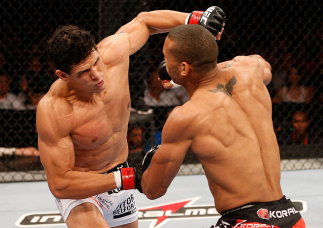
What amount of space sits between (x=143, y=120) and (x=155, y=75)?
514mm

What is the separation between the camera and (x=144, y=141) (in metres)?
3.40

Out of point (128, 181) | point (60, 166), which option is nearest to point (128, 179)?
point (128, 181)

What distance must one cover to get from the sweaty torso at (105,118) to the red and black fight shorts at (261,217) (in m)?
0.66

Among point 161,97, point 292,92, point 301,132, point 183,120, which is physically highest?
point 183,120

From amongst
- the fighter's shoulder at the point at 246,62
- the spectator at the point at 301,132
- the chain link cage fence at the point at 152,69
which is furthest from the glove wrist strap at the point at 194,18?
the spectator at the point at 301,132

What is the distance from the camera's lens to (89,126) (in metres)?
1.62

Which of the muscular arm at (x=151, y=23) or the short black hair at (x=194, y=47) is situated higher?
the short black hair at (x=194, y=47)

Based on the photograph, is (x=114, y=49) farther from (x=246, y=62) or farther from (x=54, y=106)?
(x=246, y=62)

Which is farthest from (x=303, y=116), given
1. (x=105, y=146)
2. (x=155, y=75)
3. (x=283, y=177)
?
(x=105, y=146)

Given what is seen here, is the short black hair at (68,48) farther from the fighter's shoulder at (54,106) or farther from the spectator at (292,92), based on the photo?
the spectator at (292,92)

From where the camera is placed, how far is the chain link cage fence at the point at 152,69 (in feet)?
11.1

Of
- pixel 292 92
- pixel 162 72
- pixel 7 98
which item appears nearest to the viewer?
pixel 162 72

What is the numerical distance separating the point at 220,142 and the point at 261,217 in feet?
0.84

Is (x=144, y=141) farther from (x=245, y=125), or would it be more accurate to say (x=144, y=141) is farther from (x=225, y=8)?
(x=245, y=125)
